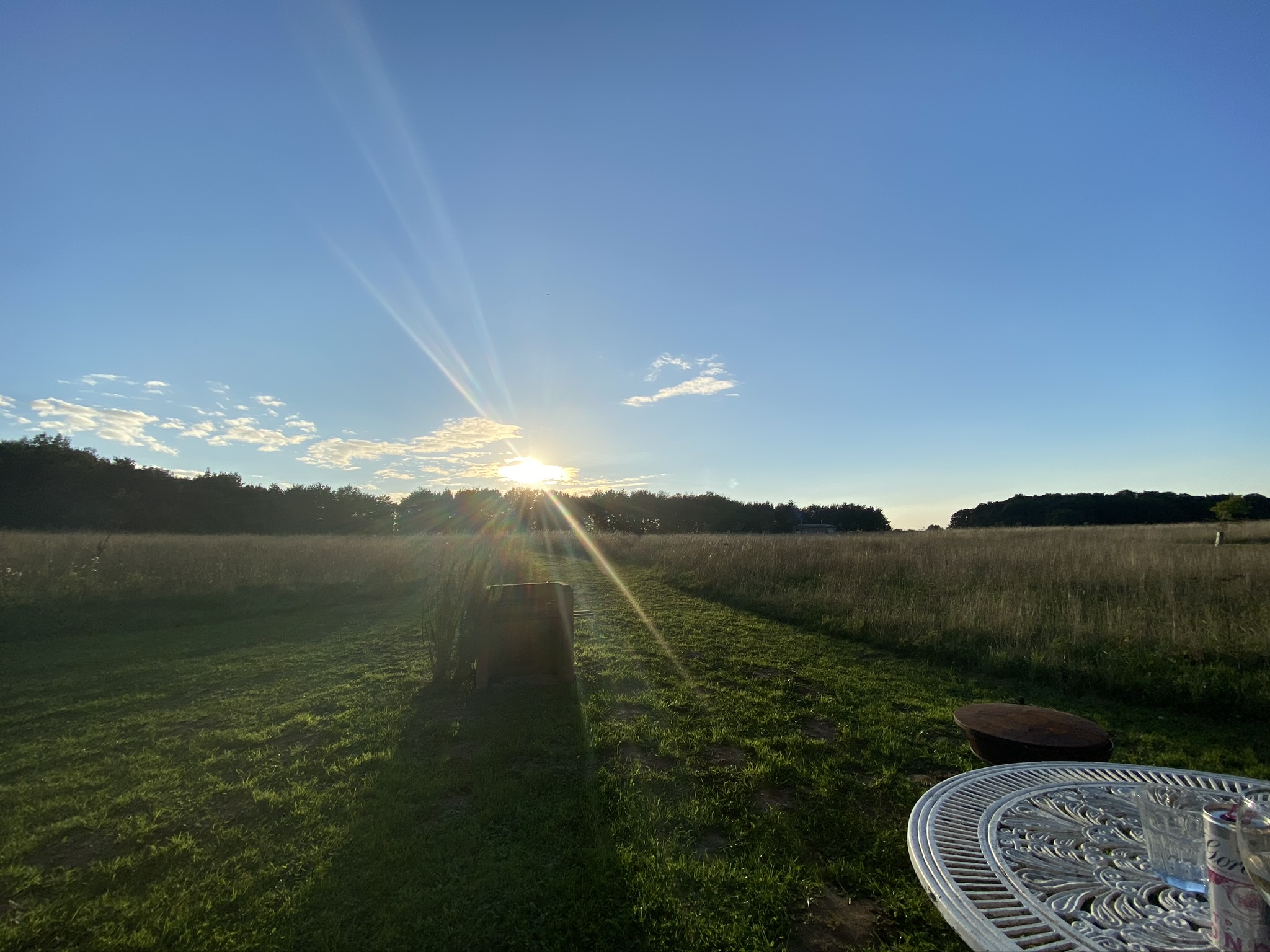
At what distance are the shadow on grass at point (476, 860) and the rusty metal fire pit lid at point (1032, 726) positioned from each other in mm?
2265

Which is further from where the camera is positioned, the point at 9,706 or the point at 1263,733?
the point at 9,706

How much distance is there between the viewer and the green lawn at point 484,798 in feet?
8.12

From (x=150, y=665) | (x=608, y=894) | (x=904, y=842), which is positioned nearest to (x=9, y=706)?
(x=150, y=665)

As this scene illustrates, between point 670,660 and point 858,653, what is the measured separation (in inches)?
103

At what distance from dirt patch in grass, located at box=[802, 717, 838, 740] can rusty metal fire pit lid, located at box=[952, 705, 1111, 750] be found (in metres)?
1.30

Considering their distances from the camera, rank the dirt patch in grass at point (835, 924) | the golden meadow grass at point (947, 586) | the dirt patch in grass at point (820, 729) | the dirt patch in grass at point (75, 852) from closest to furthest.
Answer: the dirt patch in grass at point (835, 924) → the dirt patch in grass at point (75, 852) → the dirt patch in grass at point (820, 729) → the golden meadow grass at point (947, 586)

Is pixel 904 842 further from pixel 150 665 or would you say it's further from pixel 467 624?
pixel 150 665

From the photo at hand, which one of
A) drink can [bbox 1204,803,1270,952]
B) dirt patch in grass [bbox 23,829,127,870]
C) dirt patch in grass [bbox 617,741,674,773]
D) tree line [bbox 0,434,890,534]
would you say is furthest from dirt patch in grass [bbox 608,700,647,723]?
tree line [bbox 0,434,890,534]

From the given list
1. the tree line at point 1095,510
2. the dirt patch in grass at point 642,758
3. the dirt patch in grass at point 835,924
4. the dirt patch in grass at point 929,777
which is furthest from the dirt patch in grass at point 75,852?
the tree line at point 1095,510

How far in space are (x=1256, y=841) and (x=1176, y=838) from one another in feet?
2.00

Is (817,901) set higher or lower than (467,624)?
lower

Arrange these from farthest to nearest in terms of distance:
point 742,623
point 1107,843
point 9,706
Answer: point 742,623 → point 9,706 → point 1107,843

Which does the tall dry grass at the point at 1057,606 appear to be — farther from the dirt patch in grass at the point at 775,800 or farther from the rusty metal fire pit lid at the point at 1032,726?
the dirt patch in grass at the point at 775,800

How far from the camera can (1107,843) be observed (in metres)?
1.84
